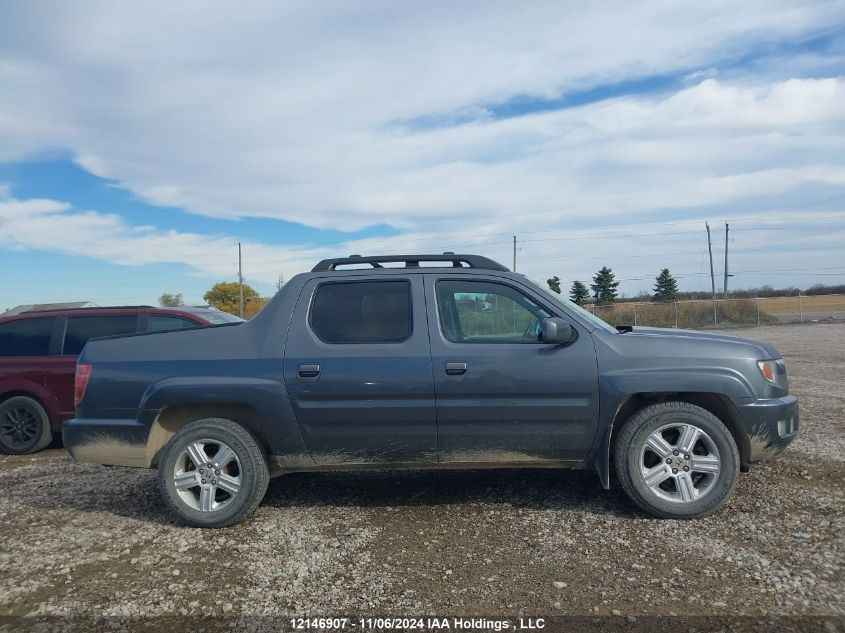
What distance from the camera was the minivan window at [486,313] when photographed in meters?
4.38

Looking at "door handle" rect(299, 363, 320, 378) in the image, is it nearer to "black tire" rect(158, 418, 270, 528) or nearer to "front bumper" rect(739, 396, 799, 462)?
"black tire" rect(158, 418, 270, 528)

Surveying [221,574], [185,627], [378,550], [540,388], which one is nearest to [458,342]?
[540,388]

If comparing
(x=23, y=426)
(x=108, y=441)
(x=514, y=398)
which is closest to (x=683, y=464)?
(x=514, y=398)

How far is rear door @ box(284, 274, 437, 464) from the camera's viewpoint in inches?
167

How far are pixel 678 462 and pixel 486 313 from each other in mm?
1679

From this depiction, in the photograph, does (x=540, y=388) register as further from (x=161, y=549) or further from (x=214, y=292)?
(x=214, y=292)

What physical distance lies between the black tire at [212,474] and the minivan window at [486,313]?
1.64 m

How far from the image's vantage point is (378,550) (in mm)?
3881

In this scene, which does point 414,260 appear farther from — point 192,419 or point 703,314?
point 703,314

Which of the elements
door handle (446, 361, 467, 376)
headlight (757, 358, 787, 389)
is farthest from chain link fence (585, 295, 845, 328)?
door handle (446, 361, 467, 376)

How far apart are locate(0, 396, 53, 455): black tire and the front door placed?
530 centimetres

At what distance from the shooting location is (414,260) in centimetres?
471

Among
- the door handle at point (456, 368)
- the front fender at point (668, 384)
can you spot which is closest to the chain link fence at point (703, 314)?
the front fender at point (668, 384)

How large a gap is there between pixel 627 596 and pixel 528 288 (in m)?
2.14
